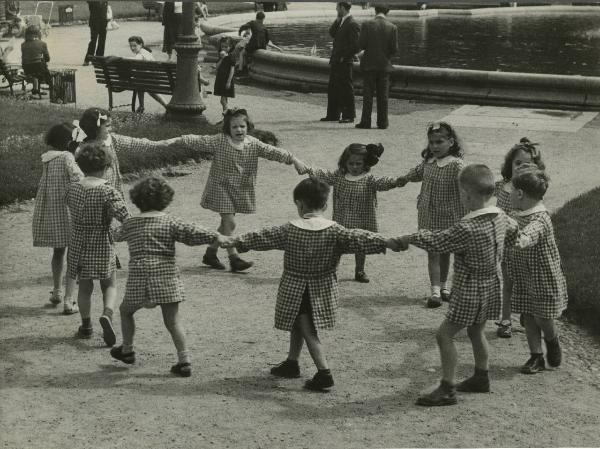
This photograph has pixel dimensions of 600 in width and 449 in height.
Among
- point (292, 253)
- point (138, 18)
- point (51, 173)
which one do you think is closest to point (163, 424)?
point (292, 253)

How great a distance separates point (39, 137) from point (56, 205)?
5.44 metres

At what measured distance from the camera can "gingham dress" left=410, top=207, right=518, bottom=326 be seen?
636 centimetres

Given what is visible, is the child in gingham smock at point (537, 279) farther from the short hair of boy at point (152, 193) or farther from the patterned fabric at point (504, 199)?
the short hair of boy at point (152, 193)

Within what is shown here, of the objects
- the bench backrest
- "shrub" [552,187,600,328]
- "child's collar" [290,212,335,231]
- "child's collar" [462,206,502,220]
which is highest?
"child's collar" [462,206,502,220]

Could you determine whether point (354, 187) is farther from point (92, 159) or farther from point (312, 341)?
point (312, 341)

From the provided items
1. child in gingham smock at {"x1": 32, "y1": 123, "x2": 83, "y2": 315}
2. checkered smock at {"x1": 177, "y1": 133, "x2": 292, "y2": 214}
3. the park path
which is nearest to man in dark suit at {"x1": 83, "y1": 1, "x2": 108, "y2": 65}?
the park path

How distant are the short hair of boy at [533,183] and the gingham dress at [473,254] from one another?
0.57 metres

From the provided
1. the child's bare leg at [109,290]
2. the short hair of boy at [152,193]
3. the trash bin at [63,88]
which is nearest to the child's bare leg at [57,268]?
the child's bare leg at [109,290]

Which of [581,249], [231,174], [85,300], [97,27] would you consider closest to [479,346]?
[85,300]

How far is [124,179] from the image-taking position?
39.5ft

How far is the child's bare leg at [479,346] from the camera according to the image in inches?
255

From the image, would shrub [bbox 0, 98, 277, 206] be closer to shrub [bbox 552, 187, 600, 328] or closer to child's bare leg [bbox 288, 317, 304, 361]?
shrub [bbox 552, 187, 600, 328]

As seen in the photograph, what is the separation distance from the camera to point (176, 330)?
669cm

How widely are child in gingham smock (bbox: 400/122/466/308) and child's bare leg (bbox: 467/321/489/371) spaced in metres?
1.75
